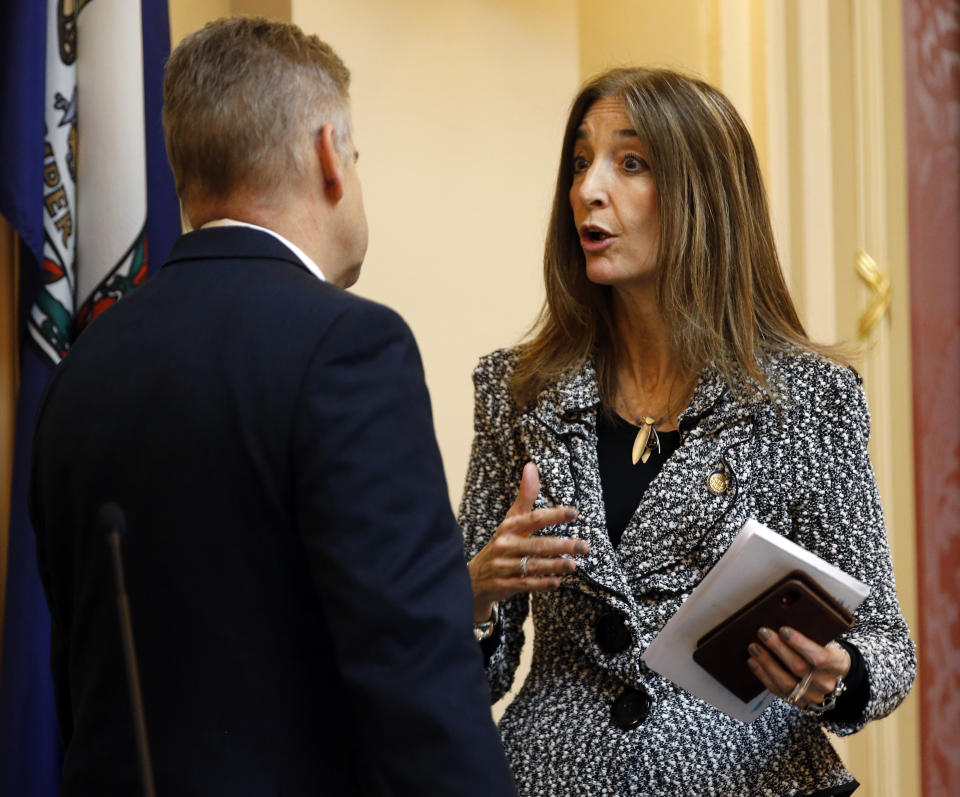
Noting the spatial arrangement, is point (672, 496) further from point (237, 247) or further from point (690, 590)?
point (237, 247)

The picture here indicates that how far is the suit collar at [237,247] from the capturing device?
4.65ft

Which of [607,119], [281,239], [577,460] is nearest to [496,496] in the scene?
[577,460]

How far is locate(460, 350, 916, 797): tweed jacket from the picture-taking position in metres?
1.88

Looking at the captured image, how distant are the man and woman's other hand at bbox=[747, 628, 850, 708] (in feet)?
1.97

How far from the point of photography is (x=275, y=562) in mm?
1314

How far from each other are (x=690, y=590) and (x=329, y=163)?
34.8 inches

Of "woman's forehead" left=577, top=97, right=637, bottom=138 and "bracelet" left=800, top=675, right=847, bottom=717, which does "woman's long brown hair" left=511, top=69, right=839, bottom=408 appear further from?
"bracelet" left=800, top=675, right=847, bottom=717

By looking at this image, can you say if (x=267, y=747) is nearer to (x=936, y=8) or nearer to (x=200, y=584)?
(x=200, y=584)

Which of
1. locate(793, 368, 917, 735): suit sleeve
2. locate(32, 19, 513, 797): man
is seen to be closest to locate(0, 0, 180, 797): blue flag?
locate(32, 19, 513, 797): man

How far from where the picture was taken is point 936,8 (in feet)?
12.9

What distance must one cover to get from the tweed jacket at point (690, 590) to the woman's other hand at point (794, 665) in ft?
0.29

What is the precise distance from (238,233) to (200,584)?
38cm

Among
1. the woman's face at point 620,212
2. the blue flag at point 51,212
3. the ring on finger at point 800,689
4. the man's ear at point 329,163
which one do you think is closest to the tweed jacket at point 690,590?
the ring on finger at point 800,689

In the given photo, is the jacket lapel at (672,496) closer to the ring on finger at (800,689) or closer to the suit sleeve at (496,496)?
the suit sleeve at (496,496)
